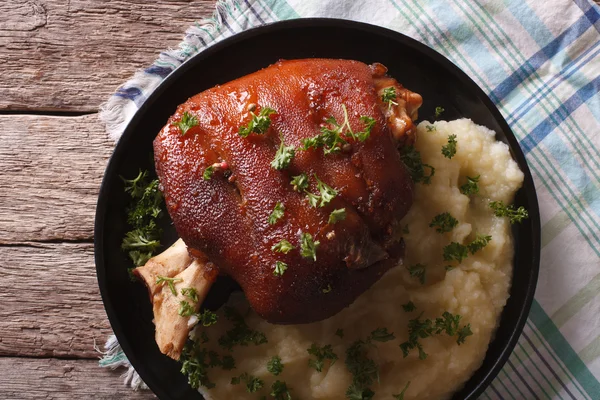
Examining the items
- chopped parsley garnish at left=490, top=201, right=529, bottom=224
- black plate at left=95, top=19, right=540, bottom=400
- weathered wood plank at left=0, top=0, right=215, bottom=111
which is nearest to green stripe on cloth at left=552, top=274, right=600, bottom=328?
black plate at left=95, top=19, right=540, bottom=400

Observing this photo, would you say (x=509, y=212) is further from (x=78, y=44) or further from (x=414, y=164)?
(x=78, y=44)

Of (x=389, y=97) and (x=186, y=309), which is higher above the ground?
(x=389, y=97)

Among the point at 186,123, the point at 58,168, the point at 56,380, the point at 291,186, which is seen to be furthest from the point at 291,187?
the point at 56,380

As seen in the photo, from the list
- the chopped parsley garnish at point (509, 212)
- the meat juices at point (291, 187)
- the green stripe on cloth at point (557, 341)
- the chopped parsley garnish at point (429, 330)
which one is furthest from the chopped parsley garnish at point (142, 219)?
the green stripe on cloth at point (557, 341)

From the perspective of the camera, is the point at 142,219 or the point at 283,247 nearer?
the point at 283,247

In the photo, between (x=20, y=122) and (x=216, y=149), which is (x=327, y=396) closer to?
(x=216, y=149)

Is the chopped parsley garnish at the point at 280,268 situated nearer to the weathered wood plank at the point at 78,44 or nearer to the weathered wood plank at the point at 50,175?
the weathered wood plank at the point at 50,175
